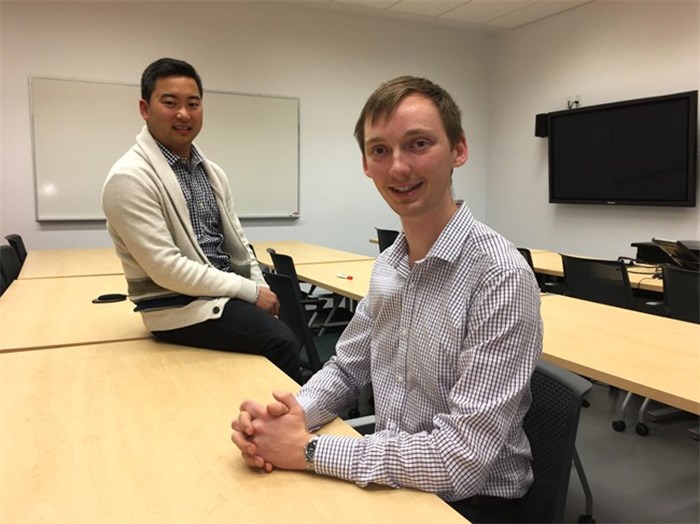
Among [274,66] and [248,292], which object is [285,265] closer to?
[248,292]

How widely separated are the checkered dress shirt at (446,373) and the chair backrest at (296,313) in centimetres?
102

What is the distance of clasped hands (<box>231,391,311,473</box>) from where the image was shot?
0.96 metres

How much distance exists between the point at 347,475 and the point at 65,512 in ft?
1.49

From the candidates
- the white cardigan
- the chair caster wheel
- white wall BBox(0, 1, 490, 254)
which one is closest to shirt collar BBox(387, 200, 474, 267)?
the white cardigan

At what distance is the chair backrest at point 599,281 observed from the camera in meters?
3.12

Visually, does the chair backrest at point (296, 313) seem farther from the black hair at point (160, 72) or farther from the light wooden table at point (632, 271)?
the light wooden table at point (632, 271)

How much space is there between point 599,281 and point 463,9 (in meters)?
3.82

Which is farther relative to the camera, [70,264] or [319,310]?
[70,264]

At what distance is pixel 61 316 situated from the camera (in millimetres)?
2148

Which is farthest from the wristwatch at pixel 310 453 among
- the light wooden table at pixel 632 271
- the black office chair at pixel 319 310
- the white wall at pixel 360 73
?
the white wall at pixel 360 73

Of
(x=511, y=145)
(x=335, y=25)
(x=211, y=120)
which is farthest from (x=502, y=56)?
(x=211, y=120)

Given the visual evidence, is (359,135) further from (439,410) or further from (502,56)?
(502,56)

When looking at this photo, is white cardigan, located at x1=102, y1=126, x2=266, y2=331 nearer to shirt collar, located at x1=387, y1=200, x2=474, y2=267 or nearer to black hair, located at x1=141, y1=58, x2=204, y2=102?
black hair, located at x1=141, y1=58, x2=204, y2=102

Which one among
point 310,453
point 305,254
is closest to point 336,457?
point 310,453
